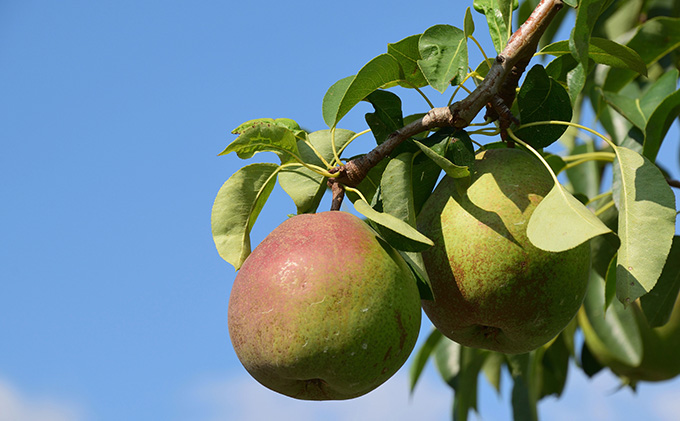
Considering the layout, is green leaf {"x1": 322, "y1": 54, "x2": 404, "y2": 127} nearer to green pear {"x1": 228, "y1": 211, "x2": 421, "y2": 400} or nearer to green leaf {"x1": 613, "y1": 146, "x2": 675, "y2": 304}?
green pear {"x1": 228, "y1": 211, "x2": 421, "y2": 400}

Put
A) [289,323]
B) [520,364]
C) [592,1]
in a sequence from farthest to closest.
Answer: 1. [520,364]
2. [592,1]
3. [289,323]

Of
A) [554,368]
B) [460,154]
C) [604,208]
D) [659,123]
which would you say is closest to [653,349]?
[554,368]

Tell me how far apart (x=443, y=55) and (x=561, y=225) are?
0.53 m

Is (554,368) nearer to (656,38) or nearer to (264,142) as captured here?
(656,38)

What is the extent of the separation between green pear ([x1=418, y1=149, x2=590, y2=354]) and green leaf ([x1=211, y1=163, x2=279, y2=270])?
42 cm

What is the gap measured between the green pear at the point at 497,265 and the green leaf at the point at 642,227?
5.4 inches

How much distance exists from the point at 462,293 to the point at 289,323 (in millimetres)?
430

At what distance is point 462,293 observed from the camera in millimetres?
1685

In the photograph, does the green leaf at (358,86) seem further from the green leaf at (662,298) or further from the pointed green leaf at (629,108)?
the green leaf at (662,298)

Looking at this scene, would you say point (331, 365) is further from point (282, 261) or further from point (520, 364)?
point (520, 364)

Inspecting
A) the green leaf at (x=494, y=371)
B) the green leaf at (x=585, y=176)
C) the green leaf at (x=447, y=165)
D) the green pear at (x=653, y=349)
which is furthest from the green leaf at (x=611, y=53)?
the green leaf at (x=494, y=371)

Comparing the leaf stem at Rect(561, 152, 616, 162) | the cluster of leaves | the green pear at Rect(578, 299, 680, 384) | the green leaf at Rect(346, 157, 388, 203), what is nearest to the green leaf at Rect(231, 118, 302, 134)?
the cluster of leaves

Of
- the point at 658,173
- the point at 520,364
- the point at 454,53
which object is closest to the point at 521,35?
the point at 454,53

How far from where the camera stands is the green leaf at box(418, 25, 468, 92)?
1703mm
